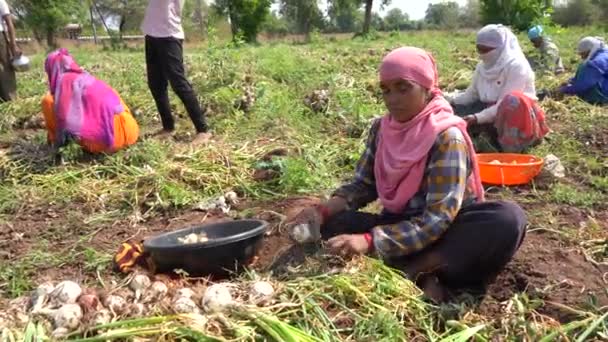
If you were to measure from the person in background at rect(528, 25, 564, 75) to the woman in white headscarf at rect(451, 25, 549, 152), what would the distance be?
364 centimetres

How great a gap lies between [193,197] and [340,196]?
1.37 m

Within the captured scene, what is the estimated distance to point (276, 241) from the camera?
3.04 m

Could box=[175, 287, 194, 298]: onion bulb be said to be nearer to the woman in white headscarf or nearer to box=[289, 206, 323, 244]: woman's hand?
box=[289, 206, 323, 244]: woman's hand

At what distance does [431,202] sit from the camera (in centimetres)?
229

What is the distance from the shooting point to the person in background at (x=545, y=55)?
321 inches

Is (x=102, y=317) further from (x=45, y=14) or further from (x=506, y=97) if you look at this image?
(x=45, y=14)

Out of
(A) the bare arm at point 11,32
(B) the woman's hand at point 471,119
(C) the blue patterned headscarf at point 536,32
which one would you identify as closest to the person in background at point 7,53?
(A) the bare arm at point 11,32

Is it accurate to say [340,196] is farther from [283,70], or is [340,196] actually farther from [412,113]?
[283,70]

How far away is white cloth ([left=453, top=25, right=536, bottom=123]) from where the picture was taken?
4.67 m

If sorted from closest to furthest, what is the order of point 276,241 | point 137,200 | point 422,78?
1. point 422,78
2. point 276,241
3. point 137,200

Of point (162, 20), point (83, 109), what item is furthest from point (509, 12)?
point (83, 109)

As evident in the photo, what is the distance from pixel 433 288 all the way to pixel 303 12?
3796 cm

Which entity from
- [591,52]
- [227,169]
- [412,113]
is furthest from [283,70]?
[412,113]

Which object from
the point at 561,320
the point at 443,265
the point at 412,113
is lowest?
the point at 561,320
